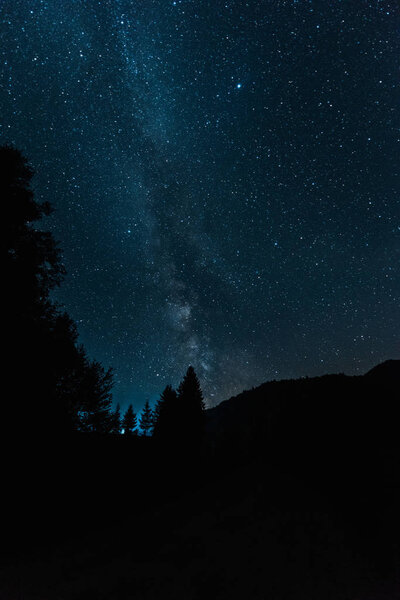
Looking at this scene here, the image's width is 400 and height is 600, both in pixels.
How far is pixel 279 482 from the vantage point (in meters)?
13.8

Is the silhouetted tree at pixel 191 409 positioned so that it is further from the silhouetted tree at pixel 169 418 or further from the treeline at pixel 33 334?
the treeline at pixel 33 334

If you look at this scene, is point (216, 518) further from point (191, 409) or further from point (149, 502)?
point (191, 409)

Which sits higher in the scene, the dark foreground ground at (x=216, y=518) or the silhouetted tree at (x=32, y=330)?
the silhouetted tree at (x=32, y=330)

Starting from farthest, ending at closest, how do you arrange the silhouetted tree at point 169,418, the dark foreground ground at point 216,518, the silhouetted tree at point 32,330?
the silhouetted tree at point 169,418 → the silhouetted tree at point 32,330 → the dark foreground ground at point 216,518

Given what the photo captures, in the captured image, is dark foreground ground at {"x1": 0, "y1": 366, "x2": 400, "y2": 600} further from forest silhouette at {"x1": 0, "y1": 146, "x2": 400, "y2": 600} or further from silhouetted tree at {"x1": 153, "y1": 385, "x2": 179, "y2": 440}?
silhouetted tree at {"x1": 153, "y1": 385, "x2": 179, "y2": 440}

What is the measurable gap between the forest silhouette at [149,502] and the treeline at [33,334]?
0.04 m

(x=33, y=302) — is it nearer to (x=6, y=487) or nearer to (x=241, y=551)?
(x=6, y=487)

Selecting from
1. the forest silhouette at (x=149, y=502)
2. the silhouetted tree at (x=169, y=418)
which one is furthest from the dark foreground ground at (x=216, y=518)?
the silhouetted tree at (x=169, y=418)

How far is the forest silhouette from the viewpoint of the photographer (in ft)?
27.6

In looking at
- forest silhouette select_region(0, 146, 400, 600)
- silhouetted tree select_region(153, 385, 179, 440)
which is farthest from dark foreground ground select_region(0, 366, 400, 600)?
silhouetted tree select_region(153, 385, 179, 440)

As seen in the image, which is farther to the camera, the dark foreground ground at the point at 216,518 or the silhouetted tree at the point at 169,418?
the silhouetted tree at the point at 169,418

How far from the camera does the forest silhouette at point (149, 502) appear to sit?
8.41m

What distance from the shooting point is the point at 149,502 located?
1477 centimetres

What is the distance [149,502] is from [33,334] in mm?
9681
